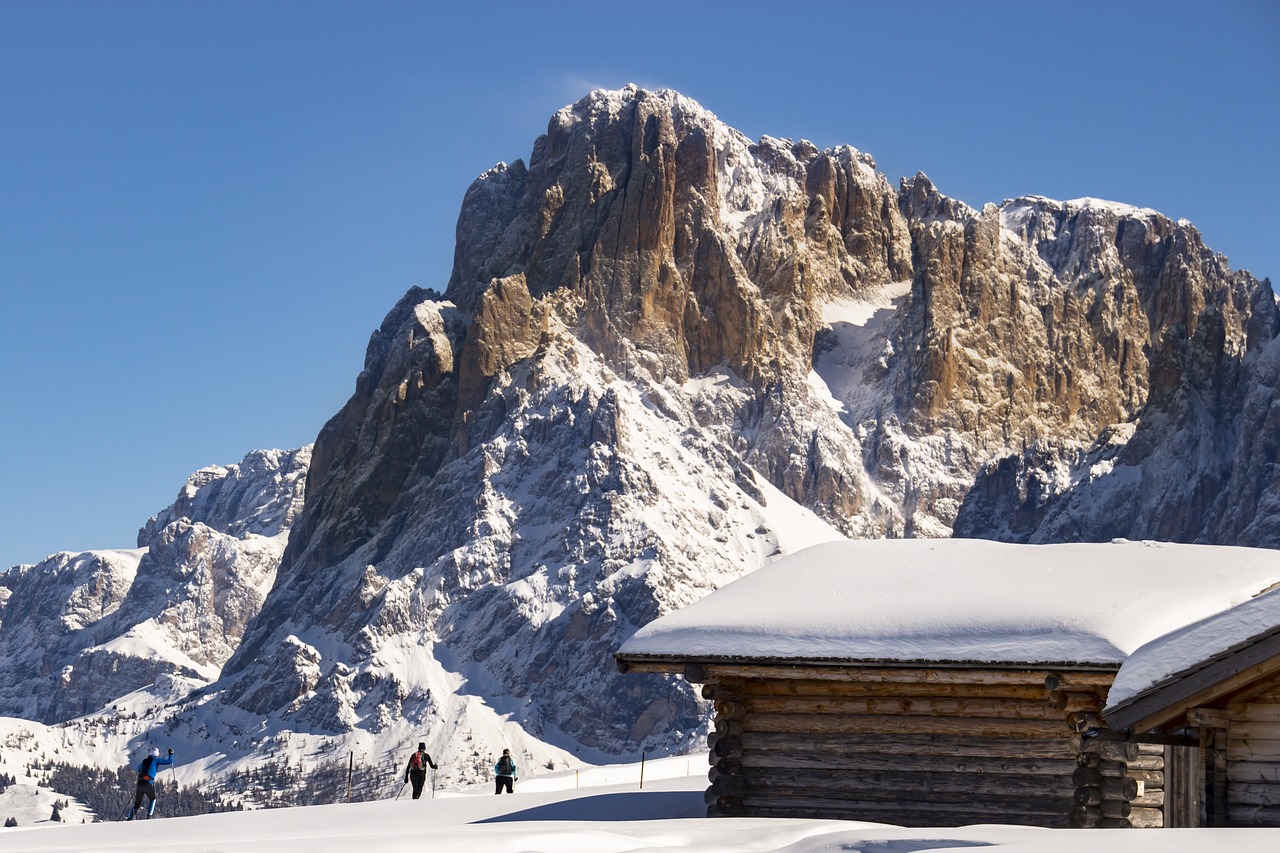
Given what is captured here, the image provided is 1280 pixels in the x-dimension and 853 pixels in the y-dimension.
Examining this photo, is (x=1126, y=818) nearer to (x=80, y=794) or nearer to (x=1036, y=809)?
(x=1036, y=809)

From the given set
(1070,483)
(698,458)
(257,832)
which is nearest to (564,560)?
(698,458)

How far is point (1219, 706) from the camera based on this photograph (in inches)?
571

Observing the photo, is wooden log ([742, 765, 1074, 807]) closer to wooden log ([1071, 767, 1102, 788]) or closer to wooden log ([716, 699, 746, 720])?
wooden log ([716, 699, 746, 720])

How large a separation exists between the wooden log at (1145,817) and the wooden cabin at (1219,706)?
6090 millimetres

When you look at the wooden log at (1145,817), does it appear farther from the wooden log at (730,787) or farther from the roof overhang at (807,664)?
the wooden log at (730,787)

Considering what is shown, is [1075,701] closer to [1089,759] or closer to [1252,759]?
[1089,759]

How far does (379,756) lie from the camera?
162m

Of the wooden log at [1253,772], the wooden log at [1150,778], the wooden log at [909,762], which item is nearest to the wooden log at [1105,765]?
the wooden log at [1150,778]

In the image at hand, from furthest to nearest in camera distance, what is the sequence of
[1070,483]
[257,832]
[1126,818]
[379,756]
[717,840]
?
[1070,483] → [379,756] → [257,832] → [1126,818] → [717,840]

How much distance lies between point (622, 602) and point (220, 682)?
53744 millimetres

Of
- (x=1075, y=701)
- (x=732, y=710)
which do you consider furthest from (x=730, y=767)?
(x=1075, y=701)

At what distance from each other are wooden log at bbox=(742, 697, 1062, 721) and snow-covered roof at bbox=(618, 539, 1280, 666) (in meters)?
1.23

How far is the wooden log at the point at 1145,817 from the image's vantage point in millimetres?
20859

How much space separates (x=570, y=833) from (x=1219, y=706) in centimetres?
602
